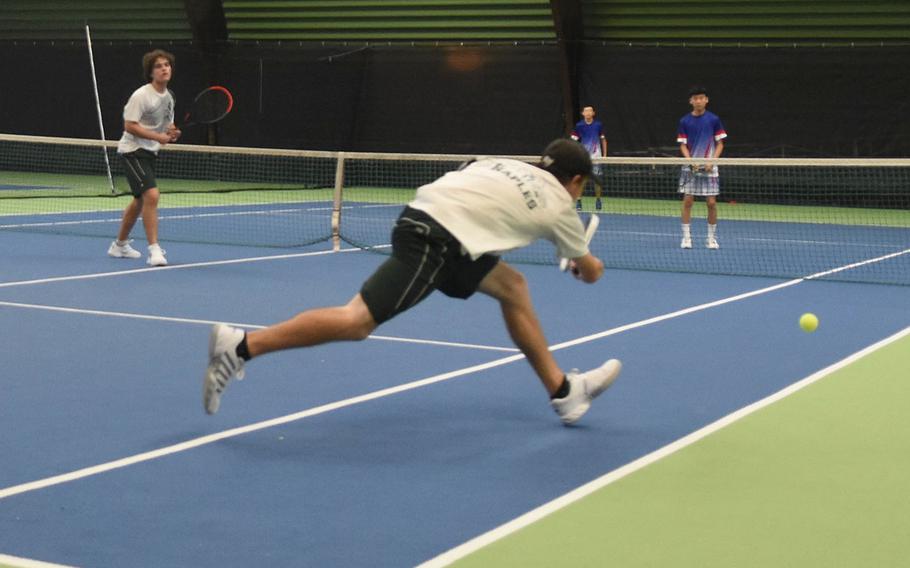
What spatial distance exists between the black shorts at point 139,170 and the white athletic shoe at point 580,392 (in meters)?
5.35

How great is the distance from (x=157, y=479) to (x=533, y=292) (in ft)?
16.0

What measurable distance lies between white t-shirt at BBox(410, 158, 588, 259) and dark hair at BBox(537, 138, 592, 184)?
0.38 ft

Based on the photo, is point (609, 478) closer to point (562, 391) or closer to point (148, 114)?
point (562, 391)

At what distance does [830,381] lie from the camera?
222 inches

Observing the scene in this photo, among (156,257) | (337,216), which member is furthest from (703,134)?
(156,257)

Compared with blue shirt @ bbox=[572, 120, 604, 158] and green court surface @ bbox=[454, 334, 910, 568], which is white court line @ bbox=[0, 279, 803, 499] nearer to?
green court surface @ bbox=[454, 334, 910, 568]

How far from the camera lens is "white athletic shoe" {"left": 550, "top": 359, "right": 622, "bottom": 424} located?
4.79 m

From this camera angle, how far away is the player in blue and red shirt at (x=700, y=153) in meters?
11.6

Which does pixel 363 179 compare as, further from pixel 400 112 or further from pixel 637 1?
pixel 637 1

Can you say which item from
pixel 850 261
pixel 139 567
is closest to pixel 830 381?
pixel 139 567

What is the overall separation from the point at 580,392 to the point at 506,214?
765mm

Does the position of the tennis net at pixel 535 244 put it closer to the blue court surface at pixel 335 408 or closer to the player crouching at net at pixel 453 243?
the blue court surface at pixel 335 408

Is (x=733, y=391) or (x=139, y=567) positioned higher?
(x=139, y=567)

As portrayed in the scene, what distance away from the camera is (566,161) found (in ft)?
15.1
